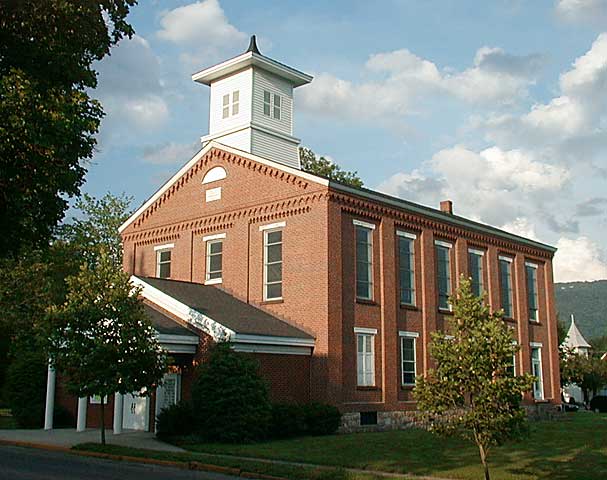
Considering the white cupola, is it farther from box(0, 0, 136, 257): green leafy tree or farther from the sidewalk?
box(0, 0, 136, 257): green leafy tree

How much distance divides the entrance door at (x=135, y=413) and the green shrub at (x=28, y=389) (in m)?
3.83

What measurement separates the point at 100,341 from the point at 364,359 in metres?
12.4

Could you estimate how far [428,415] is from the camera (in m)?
15.9

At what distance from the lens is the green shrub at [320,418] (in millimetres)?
27109

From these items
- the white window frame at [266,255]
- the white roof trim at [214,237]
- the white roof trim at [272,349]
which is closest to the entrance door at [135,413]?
the white roof trim at [272,349]

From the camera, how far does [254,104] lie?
35.8 m

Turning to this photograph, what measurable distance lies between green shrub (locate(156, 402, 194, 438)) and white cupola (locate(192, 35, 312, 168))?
13736 millimetres

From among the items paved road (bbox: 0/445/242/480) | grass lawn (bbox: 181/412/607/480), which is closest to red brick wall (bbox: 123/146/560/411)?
grass lawn (bbox: 181/412/607/480)

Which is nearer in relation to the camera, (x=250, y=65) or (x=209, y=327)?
(x=209, y=327)

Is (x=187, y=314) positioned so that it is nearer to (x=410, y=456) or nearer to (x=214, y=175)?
(x=214, y=175)

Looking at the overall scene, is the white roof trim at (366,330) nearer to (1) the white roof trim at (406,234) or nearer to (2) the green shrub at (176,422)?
(1) the white roof trim at (406,234)

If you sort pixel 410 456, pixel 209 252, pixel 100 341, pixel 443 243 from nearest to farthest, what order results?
pixel 410 456 < pixel 100 341 < pixel 209 252 < pixel 443 243

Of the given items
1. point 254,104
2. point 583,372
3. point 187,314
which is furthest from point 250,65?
point 583,372

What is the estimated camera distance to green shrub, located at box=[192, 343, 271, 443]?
24.2 metres
